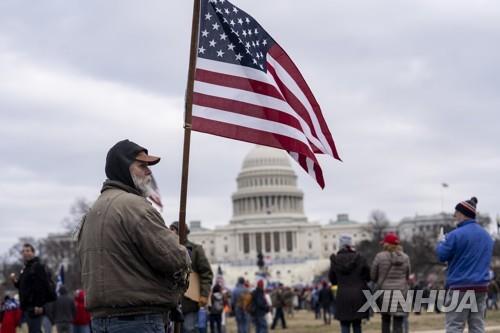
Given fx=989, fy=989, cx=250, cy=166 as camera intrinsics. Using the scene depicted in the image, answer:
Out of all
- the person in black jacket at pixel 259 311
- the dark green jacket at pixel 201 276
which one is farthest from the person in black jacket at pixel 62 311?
the dark green jacket at pixel 201 276

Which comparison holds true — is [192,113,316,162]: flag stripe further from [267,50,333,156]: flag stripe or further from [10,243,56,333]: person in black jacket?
[10,243,56,333]: person in black jacket

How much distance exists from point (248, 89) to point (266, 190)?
143 metres

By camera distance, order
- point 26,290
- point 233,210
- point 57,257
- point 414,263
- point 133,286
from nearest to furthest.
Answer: point 133,286
point 26,290
point 414,263
point 57,257
point 233,210

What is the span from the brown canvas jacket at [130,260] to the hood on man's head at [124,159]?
24 cm

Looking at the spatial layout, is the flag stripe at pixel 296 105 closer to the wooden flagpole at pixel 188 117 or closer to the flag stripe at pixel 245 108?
the flag stripe at pixel 245 108

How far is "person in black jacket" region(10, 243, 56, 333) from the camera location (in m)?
12.9

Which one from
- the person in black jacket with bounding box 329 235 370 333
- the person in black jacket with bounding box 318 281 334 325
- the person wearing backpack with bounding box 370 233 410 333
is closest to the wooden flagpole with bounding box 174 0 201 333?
the person in black jacket with bounding box 329 235 370 333

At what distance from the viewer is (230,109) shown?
26.6 ft

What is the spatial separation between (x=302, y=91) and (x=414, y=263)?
5964 centimetres

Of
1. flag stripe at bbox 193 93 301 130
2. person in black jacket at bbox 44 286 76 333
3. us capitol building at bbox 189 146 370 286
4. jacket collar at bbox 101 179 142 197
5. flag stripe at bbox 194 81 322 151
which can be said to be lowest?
person in black jacket at bbox 44 286 76 333

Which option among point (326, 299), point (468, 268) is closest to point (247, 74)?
point (468, 268)

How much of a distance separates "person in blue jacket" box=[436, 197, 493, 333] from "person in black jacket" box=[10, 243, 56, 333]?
5.40 meters

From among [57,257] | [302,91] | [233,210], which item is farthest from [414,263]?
[233,210]

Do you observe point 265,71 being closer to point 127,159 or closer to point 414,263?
point 127,159
